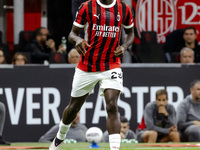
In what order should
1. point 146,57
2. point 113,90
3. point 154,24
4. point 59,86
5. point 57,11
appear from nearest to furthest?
point 113,90 < point 59,86 < point 146,57 < point 154,24 < point 57,11

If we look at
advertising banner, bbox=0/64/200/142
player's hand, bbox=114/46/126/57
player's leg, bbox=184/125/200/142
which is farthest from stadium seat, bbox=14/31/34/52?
player's hand, bbox=114/46/126/57

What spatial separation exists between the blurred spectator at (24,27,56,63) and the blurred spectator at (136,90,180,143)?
8.36 ft

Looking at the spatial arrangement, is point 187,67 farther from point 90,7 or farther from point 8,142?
point 90,7

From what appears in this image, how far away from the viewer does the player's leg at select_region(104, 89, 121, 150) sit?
26.5 feet

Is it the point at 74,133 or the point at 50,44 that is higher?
the point at 50,44

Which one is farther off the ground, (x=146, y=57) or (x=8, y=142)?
(x=146, y=57)

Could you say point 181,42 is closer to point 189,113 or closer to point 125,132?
point 189,113

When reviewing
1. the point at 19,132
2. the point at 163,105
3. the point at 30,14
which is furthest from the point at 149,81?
the point at 30,14

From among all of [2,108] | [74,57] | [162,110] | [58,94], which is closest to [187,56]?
[162,110]

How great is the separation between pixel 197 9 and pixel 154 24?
3.65 ft

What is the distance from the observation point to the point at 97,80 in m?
8.56

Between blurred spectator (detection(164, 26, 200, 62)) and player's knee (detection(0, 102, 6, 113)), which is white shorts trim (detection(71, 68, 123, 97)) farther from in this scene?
blurred spectator (detection(164, 26, 200, 62))

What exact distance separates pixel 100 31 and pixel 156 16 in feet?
27.7

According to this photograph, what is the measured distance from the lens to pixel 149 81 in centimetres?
1297
